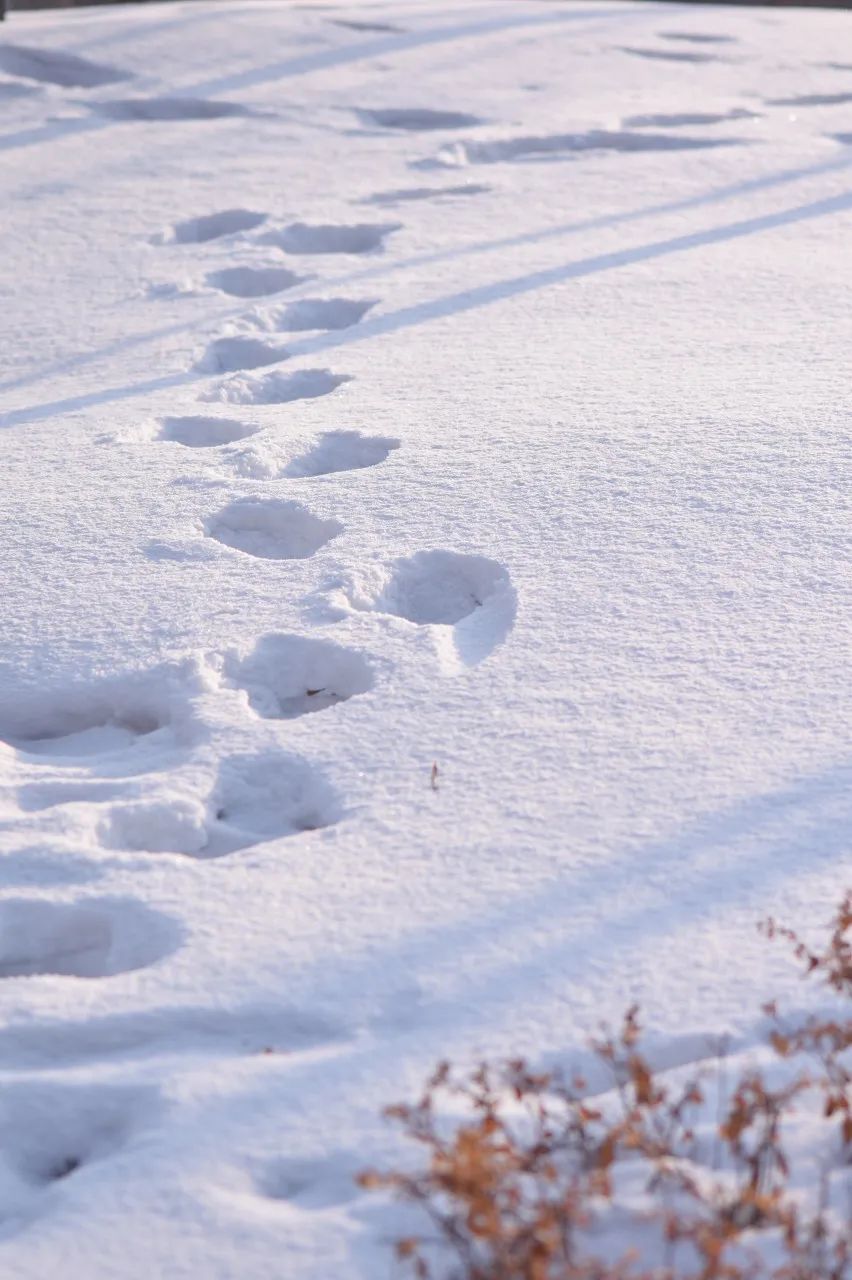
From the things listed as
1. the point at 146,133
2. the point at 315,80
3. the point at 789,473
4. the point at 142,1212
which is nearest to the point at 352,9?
the point at 315,80

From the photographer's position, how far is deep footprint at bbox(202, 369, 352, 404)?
3684mm

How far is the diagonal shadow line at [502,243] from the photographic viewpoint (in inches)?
157

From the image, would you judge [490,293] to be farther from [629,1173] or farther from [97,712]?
[629,1173]

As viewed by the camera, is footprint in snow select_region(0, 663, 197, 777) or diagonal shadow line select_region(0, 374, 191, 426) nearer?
footprint in snow select_region(0, 663, 197, 777)

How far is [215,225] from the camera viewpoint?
517 cm

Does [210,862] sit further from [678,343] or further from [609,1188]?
[678,343]

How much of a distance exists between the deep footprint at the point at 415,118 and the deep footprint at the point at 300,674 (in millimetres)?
4303

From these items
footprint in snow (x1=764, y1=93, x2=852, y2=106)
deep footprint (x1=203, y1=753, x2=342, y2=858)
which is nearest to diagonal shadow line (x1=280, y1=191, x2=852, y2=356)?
footprint in snow (x1=764, y1=93, x2=852, y2=106)

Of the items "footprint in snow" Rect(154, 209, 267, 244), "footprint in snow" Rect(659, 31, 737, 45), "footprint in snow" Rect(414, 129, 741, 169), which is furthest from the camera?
"footprint in snow" Rect(659, 31, 737, 45)

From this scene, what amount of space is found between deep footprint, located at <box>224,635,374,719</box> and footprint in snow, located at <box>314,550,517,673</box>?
13cm

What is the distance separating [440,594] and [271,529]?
479mm

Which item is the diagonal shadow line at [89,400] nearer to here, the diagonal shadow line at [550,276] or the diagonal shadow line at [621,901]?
the diagonal shadow line at [550,276]

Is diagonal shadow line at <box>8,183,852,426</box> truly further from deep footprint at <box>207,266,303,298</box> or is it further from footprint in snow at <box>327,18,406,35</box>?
footprint in snow at <box>327,18,406,35</box>

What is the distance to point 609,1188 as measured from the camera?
4.53 ft
